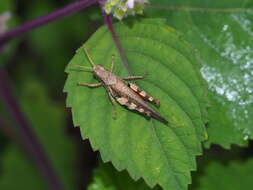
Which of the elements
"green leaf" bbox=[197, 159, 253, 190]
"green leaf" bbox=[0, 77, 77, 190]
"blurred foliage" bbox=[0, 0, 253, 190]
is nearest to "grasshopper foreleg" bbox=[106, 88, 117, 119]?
"blurred foliage" bbox=[0, 0, 253, 190]

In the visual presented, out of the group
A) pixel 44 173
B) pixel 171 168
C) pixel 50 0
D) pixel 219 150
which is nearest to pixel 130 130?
pixel 171 168

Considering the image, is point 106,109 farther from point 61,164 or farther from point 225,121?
point 61,164

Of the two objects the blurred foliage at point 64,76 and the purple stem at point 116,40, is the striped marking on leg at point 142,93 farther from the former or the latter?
the blurred foliage at point 64,76

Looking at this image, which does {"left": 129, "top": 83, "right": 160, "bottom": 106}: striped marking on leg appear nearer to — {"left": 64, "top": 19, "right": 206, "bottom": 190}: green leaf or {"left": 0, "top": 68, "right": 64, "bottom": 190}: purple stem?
{"left": 64, "top": 19, "right": 206, "bottom": 190}: green leaf

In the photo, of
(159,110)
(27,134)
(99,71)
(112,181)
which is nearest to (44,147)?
(27,134)

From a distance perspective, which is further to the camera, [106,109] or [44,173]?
[44,173]

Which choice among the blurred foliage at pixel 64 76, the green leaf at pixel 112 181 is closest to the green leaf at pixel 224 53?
the blurred foliage at pixel 64 76
